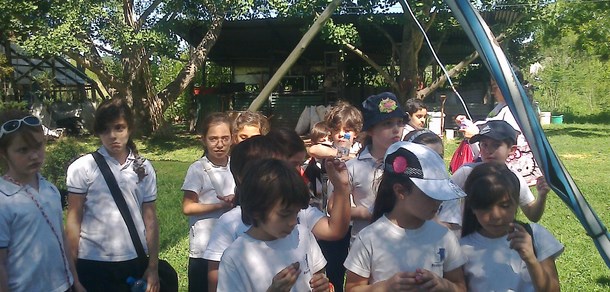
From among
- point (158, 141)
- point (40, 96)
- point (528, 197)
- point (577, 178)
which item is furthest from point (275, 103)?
point (528, 197)

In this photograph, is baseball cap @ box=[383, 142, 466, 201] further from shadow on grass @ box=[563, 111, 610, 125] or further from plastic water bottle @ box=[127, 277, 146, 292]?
shadow on grass @ box=[563, 111, 610, 125]

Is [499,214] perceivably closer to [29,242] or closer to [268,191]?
[268,191]

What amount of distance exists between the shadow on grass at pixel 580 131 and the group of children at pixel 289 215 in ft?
48.1

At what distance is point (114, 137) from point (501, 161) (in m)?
1.99

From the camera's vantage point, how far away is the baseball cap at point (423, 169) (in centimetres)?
206

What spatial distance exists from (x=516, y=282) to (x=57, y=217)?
1.89m

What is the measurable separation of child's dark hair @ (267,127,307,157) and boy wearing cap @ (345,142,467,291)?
449mm

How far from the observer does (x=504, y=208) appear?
7.30 ft

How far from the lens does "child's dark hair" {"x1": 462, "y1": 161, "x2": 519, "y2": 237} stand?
7.30ft

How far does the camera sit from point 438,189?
2.06 meters

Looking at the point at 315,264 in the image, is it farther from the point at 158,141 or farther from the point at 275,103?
the point at 275,103

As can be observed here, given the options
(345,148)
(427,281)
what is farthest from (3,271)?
(345,148)

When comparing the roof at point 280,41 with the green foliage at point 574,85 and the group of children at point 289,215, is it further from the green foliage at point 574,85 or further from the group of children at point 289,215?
the group of children at point 289,215

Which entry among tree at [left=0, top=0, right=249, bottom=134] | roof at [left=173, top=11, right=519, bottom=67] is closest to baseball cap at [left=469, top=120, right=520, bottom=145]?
tree at [left=0, top=0, right=249, bottom=134]
